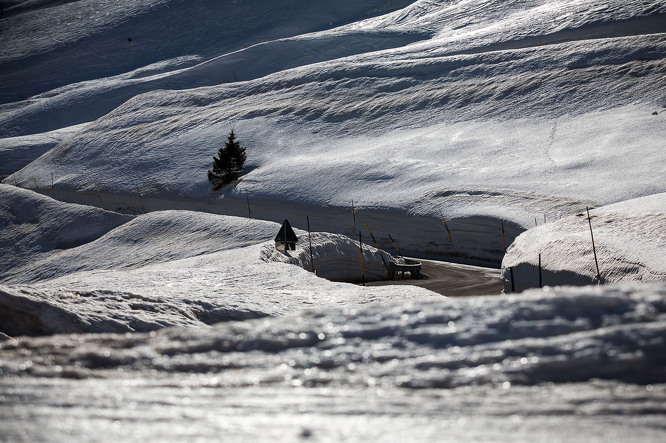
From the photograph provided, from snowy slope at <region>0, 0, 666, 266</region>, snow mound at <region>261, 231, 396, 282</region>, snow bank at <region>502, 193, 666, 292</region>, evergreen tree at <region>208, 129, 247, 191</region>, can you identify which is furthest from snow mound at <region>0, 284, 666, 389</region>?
evergreen tree at <region>208, 129, 247, 191</region>

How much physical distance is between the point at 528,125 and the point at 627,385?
3287 centimetres

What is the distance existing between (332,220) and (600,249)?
51.8 feet

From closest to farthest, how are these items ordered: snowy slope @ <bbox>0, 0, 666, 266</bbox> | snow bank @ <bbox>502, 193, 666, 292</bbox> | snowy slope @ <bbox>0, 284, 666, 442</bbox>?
snowy slope @ <bbox>0, 284, 666, 442</bbox>
snow bank @ <bbox>502, 193, 666, 292</bbox>
snowy slope @ <bbox>0, 0, 666, 266</bbox>

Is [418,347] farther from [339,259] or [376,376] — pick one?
[339,259]

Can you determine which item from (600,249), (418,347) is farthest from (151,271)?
(418,347)

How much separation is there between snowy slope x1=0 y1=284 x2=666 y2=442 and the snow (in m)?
0.01

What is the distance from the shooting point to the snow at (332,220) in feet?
9.63

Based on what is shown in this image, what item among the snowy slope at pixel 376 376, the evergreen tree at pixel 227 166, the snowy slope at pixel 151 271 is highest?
the evergreen tree at pixel 227 166

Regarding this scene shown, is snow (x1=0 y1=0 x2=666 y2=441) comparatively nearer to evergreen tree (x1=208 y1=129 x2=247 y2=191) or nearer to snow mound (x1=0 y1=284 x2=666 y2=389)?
snow mound (x1=0 y1=284 x2=666 y2=389)

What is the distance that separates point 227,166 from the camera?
37.6 metres

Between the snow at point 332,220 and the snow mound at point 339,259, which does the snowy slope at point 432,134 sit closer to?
the snow at point 332,220

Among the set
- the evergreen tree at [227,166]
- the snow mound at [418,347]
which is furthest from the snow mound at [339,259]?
the snow mound at [418,347]

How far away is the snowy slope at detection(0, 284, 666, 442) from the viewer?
2656 millimetres

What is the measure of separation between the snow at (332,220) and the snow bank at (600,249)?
0.08 meters
